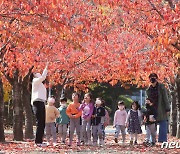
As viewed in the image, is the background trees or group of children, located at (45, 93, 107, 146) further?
group of children, located at (45, 93, 107, 146)

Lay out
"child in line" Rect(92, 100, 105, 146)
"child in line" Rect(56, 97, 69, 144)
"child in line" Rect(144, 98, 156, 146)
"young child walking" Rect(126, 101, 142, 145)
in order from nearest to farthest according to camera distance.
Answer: "child in line" Rect(144, 98, 156, 146) < "child in line" Rect(92, 100, 105, 146) < "child in line" Rect(56, 97, 69, 144) < "young child walking" Rect(126, 101, 142, 145)

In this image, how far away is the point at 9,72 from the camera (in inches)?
779

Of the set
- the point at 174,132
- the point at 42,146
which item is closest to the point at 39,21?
the point at 42,146

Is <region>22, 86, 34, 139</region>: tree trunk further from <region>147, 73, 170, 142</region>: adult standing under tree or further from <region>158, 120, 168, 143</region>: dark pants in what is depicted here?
<region>147, 73, 170, 142</region>: adult standing under tree

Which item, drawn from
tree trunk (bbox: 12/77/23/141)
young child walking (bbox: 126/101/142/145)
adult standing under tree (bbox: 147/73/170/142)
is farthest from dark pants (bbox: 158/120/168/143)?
tree trunk (bbox: 12/77/23/141)

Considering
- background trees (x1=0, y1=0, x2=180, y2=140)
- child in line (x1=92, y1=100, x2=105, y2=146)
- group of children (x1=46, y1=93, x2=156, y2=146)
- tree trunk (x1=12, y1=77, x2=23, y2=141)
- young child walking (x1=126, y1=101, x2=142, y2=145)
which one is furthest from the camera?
tree trunk (x1=12, y1=77, x2=23, y2=141)

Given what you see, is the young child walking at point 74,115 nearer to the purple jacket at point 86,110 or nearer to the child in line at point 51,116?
the purple jacket at point 86,110

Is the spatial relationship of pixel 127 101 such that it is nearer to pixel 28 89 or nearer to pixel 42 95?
pixel 28 89

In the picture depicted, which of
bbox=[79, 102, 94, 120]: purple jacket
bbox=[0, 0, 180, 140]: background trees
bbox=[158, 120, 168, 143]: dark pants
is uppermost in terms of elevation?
bbox=[0, 0, 180, 140]: background trees

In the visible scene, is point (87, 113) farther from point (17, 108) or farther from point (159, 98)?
point (17, 108)

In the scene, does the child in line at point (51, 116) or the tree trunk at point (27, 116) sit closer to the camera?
the child in line at point (51, 116)

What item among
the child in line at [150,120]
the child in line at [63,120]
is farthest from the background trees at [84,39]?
the child in line at [63,120]

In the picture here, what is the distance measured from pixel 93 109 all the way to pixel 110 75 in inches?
588

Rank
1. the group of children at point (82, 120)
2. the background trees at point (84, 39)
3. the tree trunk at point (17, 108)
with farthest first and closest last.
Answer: the tree trunk at point (17, 108) → the group of children at point (82, 120) → the background trees at point (84, 39)
